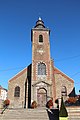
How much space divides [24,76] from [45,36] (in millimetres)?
9250

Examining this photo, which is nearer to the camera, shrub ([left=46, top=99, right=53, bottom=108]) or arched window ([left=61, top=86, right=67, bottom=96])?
shrub ([left=46, top=99, right=53, bottom=108])

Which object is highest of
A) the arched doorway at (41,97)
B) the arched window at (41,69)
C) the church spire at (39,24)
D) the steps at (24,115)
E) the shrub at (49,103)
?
the church spire at (39,24)

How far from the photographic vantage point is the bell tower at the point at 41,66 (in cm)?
3131

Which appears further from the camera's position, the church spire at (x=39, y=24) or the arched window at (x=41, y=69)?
the church spire at (x=39, y=24)

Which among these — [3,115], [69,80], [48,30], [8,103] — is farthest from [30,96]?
[48,30]

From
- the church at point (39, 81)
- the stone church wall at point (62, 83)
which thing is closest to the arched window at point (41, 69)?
the church at point (39, 81)

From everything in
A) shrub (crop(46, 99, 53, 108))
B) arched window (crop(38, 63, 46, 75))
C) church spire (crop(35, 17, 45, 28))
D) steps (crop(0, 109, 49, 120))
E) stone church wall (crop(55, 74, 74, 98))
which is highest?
church spire (crop(35, 17, 45, 28))

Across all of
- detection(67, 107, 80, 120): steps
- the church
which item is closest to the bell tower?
the church

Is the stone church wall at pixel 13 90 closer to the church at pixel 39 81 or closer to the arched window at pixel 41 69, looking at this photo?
the church at pixel 39 81

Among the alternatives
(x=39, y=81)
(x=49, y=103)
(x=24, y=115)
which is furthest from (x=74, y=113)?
(x=39, y=81)

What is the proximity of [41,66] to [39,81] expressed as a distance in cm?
317

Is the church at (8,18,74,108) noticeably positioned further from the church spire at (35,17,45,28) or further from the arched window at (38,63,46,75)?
the church spire at (35,17,45,28)

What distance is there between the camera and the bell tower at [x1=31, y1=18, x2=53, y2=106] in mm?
31312

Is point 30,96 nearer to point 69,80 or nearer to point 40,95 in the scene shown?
point 40,95
